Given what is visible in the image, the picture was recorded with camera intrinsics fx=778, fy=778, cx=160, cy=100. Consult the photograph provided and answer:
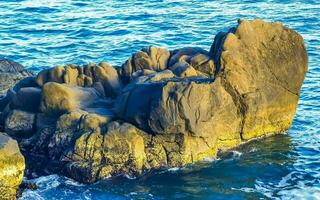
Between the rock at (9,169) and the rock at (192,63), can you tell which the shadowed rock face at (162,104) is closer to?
the rock at (192,63)

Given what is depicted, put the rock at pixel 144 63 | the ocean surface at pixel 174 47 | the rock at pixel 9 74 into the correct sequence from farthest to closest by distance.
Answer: the rock at pixel 9 74
the rock at pixel 144 63
the ocean surface at pixel 174 47

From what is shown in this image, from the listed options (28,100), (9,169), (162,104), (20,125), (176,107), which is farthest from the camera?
(28,100)

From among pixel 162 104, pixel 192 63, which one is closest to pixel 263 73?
pixel 192 63

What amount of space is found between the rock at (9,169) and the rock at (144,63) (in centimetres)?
737

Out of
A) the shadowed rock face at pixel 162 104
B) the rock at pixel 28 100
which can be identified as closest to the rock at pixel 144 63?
→ the shadowed rock face at pixel 162 104

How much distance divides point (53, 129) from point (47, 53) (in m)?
16.9

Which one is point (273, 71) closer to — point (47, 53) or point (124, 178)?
point (124, 178)

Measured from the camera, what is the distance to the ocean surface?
25.4m

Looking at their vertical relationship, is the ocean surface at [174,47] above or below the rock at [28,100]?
below

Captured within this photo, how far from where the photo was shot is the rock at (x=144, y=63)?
3016cm

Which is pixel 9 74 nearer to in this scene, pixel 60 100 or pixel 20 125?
pixel 20 125

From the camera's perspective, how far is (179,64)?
96.5ft

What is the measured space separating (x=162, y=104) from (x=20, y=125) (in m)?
5.53

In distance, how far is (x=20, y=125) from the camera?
2812 cm
